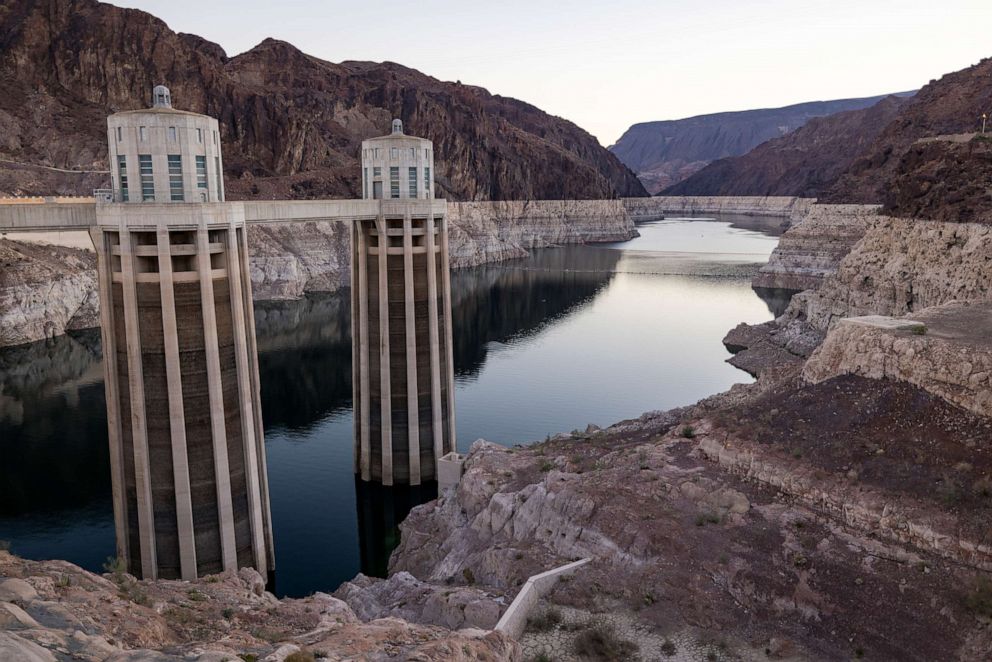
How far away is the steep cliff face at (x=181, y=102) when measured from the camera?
101 m

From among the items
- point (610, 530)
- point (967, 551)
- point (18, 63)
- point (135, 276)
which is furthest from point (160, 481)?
point (18, 63)

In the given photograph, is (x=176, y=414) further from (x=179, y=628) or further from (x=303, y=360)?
(x=303, y=360)

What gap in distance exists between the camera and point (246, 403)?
25.0 metres

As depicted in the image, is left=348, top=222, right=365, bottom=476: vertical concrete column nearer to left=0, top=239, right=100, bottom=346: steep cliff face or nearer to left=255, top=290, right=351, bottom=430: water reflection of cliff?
left=255, top=290, right=351, bottom=430: water reflection of cliff

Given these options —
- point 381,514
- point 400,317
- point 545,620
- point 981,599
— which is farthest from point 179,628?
point 400,317

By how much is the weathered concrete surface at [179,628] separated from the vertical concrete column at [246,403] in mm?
9480

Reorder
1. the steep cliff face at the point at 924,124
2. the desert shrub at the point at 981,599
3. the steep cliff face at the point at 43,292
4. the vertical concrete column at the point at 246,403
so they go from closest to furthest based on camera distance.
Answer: the desert shrub at the point at 981,599
the vertical concrete column at the point at 246,403
the steep cliff face at the point at 43,292
the steep cliff face at the point at 924,124

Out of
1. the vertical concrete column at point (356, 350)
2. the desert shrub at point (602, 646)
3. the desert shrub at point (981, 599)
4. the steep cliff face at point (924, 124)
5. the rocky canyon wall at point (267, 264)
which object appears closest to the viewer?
the desert shrub at point (981, 599)

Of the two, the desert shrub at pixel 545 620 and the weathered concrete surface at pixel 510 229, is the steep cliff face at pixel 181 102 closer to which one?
the weathered concrete surface at pixel 510 229

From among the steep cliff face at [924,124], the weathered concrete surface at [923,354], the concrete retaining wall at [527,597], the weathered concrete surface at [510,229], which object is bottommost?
Answer: the concrete retaining wall at [527,597]

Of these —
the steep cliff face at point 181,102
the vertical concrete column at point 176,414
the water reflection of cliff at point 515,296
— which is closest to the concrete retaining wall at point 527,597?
the vertical concrete column at point 176,414

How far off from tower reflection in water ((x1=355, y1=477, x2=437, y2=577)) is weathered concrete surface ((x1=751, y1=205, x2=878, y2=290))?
81604 millimetres

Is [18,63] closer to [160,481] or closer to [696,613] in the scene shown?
[160,481]

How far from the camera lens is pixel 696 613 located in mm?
17266
